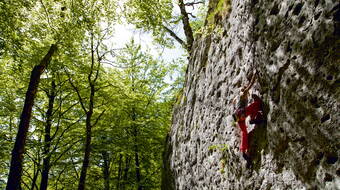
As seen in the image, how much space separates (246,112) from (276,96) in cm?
65

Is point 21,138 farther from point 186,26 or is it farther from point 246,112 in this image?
point 186,26

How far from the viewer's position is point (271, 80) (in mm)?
4074

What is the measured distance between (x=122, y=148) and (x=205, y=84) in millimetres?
6094

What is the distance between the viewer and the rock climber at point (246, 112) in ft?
14.2

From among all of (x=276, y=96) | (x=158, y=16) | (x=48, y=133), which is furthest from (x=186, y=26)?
(x=276, y=96)

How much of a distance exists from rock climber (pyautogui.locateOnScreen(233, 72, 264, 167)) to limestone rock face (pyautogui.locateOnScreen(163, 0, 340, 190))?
12 cm

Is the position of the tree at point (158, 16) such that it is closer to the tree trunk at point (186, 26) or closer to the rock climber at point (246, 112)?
the tree trunk at point (186, 26)

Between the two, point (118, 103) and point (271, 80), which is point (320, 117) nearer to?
point (271, 80)

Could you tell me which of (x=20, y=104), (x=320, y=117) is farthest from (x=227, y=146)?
(x=20, y=104)

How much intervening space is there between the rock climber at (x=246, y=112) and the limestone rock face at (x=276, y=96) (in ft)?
0.40

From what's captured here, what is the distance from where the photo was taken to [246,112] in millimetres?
4379

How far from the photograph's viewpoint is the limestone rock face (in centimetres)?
289

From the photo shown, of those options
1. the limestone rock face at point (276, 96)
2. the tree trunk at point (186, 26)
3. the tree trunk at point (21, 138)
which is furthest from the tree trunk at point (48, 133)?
the limestone rock face at point (276, 96)

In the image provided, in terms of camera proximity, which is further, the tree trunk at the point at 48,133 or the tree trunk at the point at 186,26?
the tree trunk at the point at 186,26
